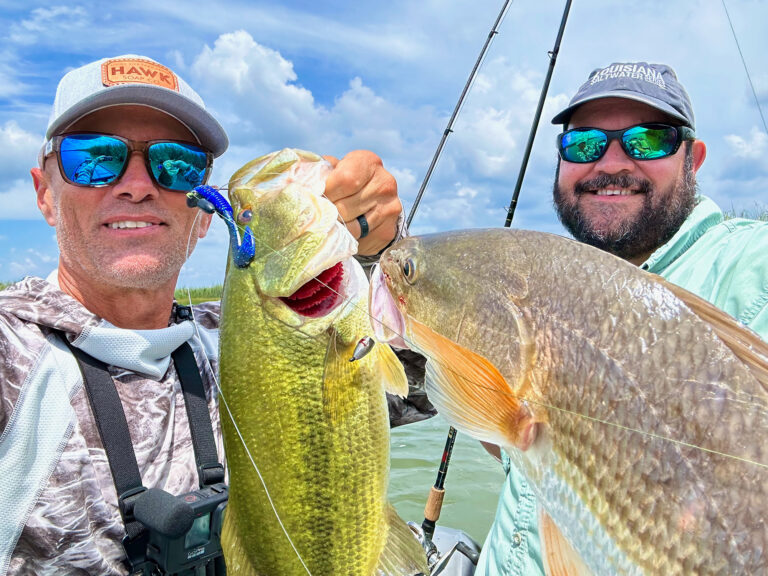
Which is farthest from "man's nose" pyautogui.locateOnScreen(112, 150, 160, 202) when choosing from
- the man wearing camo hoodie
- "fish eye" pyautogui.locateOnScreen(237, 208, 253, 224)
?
"fish eye" pyautogui.locateOnScreen(237, 208, 253, 224)

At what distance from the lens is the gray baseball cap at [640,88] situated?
3227 millimetres

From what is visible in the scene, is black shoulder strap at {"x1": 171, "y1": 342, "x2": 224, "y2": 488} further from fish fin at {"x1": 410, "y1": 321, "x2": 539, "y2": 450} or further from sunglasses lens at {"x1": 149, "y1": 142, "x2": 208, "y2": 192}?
fish fin at {"x1": 410, "y1": 321, "x2": 539, "y2": 450}

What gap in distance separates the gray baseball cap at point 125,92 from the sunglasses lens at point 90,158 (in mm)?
150

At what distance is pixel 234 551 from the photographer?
189cm

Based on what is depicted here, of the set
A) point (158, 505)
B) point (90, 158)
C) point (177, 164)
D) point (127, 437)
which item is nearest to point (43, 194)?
point (90, 158)

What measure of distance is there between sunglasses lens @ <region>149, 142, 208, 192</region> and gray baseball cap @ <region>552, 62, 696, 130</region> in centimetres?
212

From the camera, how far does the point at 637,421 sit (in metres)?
1.19

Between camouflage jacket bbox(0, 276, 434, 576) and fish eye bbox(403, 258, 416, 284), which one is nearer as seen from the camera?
fish eye bbox(403, 258, 416, 284)

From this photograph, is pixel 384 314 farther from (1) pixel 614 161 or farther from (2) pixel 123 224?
(1) pixel 614 161

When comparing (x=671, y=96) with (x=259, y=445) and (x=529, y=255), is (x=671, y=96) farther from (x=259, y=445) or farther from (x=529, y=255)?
(x=259, y=445)

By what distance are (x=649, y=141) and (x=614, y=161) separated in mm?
236

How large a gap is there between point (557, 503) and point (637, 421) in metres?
0.27

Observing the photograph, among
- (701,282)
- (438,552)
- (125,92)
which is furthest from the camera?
(438,552)

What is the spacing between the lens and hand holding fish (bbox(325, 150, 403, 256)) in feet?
6.73
